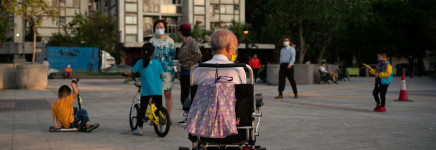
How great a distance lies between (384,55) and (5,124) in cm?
769

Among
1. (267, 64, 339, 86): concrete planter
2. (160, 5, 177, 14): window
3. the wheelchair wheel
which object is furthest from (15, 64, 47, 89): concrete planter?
(160, 5, 177, 14): window

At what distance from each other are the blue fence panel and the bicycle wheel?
158ft

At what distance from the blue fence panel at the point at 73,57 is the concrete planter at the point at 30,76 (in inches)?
1310

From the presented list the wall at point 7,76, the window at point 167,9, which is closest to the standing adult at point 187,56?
the wall at point 7,76

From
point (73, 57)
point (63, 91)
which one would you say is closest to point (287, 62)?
point (63, 91)

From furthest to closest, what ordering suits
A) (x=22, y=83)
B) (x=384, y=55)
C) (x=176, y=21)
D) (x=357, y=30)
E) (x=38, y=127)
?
(x=176, y=21) → (x=357, y=30) → (x=22, y=83) → (x=384, y=55) → (x=38, y=127)

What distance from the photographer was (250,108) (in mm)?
4520

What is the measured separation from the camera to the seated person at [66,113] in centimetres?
801

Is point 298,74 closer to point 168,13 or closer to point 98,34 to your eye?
point 98,34

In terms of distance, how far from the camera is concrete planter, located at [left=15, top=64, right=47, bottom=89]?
20.8m

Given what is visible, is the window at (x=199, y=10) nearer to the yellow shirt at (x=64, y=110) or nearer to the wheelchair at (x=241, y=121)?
the yellow shirt at (x=64, y=110)

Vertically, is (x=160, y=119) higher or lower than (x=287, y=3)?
lower

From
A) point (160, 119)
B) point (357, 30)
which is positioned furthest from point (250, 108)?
point (357, 30)

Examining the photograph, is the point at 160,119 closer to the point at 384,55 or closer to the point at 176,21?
the point at 384,55
